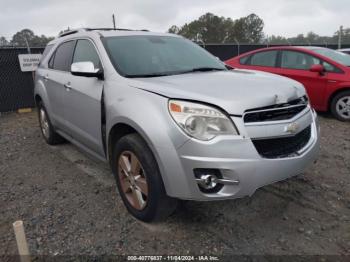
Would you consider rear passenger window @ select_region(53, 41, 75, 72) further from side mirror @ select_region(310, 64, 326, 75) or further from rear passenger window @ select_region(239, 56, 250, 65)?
side mirror @ select_region(310, 64, 326, 75)

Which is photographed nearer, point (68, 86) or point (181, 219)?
point (181, 219)

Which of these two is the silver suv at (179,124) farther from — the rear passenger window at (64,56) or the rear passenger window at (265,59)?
the rear passenger window at (265,59)

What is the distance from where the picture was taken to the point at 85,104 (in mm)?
3447

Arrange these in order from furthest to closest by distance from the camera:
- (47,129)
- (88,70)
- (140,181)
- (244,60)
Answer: (244,60), (47,129), (88,70), (140,181)

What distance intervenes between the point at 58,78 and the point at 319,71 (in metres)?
4.80

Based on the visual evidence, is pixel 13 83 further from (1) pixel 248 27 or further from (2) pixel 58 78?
(1) pixel 248 27

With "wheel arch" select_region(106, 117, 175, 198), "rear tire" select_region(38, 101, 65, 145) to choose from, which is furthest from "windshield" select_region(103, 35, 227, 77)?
"rear tire" select_region(38, 101, 65, 145)

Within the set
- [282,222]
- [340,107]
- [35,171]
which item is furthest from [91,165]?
[340,107]

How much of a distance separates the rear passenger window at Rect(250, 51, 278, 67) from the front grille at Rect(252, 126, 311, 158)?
4.64 meters

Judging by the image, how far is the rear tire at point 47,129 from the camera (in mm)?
5030

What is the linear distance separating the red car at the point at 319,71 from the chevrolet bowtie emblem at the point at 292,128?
4.08 metres

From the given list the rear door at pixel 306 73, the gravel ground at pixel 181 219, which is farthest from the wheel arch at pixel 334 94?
the gravel ground at pixel 181 219

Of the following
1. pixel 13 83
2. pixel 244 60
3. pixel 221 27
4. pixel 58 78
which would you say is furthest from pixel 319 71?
pixel 221 27

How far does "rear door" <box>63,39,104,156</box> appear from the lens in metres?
3.27
